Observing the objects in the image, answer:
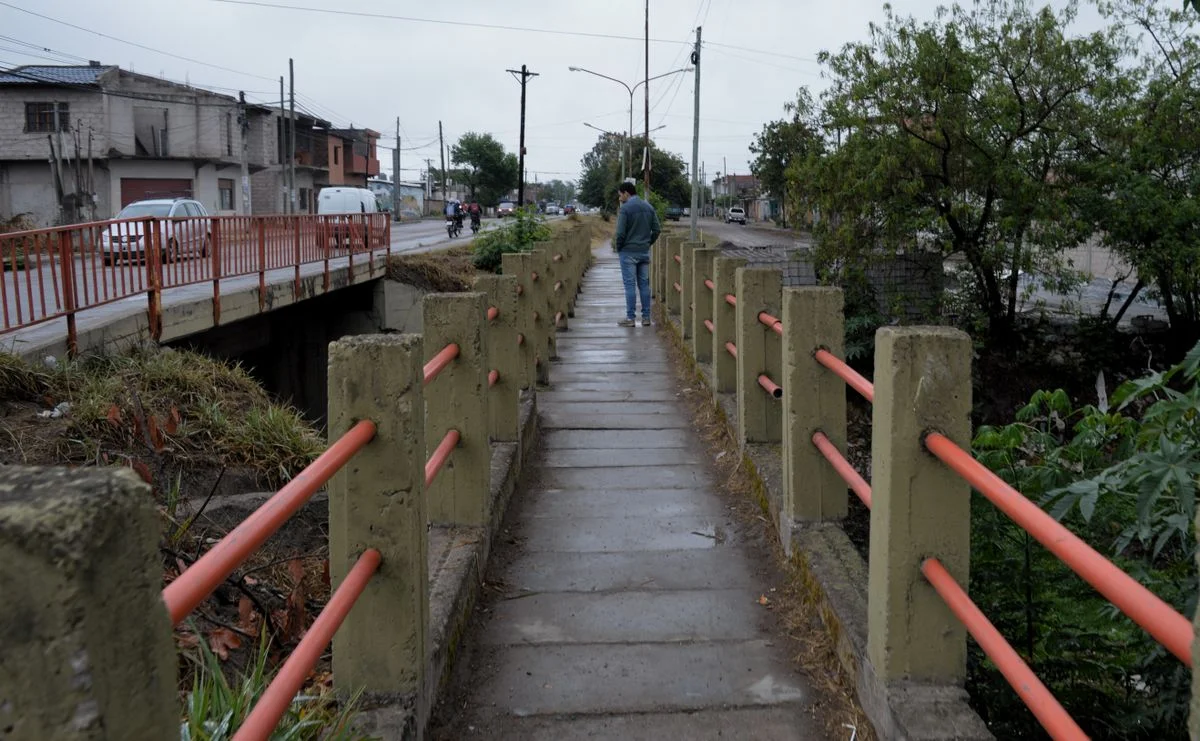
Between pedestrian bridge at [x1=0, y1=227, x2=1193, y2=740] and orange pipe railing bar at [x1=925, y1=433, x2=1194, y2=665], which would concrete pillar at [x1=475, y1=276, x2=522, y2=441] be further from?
orange pipe railing bar at [x1=925, y1=433, x2=1194, y2=665]

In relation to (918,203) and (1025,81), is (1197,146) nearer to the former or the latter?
(1025,81)

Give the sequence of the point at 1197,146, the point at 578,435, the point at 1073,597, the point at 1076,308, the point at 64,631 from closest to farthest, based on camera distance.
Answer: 1. the point at 64,631
2. the point at 1073,597
3. the point at 578,435
4. the point at 1197,146
5. the point at 1076,308

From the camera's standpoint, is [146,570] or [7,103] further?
[7,103]

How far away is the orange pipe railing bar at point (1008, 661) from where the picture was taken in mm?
2145

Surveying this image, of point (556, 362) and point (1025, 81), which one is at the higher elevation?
point (1025, 81)

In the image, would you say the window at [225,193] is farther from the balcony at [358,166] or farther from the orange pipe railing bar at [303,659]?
the orange pipe railing bar at [303,659]

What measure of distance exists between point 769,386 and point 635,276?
7.73m

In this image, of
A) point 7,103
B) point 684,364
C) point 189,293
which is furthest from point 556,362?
point 7,103

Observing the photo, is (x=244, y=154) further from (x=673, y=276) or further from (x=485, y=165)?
(x=485, y=165)

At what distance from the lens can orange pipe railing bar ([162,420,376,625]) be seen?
1.73 m

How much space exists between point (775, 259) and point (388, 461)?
16.0m

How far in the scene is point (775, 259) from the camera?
18531mm

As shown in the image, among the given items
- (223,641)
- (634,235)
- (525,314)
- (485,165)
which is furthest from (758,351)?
(485,165)

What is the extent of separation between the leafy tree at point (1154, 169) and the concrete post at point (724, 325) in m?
8.79
